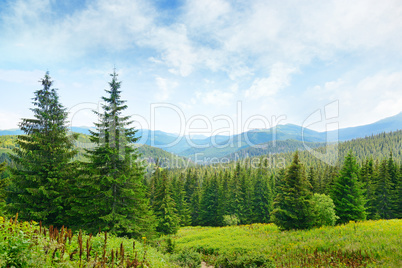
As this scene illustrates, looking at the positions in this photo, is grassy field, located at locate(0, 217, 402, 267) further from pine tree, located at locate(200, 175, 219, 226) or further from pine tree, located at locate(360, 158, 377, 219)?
pine tree, located at locate(200, 175, 219, 226)

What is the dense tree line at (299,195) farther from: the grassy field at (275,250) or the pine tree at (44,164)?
the pine tree at (44,164)

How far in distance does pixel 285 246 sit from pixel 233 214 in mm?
33597

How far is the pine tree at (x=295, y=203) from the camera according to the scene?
69.6ft

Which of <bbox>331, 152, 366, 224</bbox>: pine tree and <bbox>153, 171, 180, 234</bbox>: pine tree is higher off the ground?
<bbox>331, 152, 366, 224</bbox>: pine tree

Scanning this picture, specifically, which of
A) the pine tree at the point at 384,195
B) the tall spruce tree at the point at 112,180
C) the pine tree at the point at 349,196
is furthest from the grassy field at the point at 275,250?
the pine tree at the point at 384,195

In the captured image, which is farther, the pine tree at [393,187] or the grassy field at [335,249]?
the pine tree at [393,187]

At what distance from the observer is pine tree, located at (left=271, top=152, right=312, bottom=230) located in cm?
2120

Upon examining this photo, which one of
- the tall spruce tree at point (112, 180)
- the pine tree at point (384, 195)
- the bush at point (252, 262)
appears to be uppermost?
the tall spruce tree at point (112, 180)

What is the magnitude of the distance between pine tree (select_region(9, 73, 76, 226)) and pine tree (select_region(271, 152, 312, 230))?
68.2 feet

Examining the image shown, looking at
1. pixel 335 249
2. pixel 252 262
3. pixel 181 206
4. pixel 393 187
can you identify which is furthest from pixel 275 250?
pixel 393 187

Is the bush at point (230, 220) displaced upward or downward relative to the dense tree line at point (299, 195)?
downward

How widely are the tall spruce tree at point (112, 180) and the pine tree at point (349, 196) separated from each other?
82.2ft

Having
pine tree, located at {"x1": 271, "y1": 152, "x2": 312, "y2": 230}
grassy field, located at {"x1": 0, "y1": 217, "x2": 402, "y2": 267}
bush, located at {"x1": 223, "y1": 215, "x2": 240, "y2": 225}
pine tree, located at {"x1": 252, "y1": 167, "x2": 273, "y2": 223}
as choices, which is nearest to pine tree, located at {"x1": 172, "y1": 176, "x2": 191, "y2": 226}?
bush, located at {"x1": 223, "y1": 215, "x2": 240, "y2": 225}

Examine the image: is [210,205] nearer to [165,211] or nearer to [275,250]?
[165,211]
